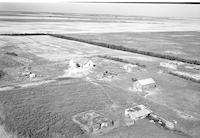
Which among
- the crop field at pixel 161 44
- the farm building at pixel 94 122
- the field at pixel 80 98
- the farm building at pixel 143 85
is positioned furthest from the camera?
the crop field at pixel 161 44

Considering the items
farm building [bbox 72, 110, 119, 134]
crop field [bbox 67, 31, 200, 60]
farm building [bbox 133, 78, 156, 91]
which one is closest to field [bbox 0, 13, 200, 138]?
farm building [bbox 72, 110, 119, 134]

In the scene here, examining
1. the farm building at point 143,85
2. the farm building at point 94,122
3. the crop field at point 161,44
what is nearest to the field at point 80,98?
the farm building at point 94,122

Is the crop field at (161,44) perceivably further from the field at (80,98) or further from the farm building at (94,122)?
the farm building at (94,122)

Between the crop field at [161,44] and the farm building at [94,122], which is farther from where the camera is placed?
the crop field at [161,44]

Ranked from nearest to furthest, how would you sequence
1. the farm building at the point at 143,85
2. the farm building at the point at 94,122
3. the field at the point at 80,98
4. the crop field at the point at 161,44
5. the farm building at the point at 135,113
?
the farm building at the point at 94,122, the field at the point at 80,98, the farm building at the point at 135,113, the farm building at the point at 143,85, the crop field at the point at 161,44

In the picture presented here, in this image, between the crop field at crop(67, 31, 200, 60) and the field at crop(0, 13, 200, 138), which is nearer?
the field at crop(0, 13, 200, 138)

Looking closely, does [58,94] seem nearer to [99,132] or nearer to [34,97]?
[34,97]

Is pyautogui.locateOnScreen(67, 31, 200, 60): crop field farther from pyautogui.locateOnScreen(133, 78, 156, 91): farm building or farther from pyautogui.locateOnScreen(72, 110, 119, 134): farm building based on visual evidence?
pyautogui.locateOnScreen(72, 110, 119, 134): farm building

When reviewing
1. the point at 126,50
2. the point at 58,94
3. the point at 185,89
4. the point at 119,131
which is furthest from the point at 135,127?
the point at 126,50
